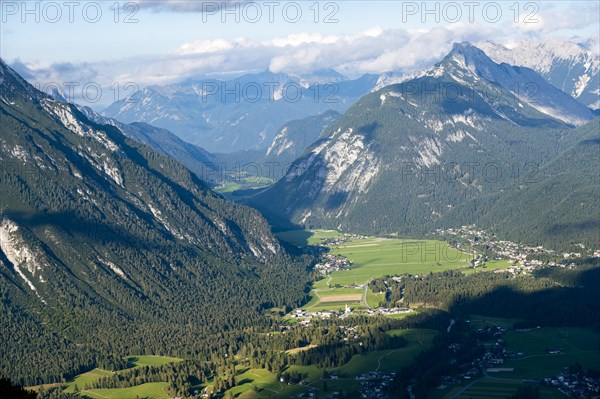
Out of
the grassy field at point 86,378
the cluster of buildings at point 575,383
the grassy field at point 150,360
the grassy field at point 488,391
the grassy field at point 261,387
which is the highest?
the cluster of buildings at point 575,383

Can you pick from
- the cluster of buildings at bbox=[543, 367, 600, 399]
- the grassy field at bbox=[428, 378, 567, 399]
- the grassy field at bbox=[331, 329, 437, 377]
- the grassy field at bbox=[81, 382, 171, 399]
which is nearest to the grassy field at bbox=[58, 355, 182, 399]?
the grassy field at bbox=[81, 382, 171, 399]

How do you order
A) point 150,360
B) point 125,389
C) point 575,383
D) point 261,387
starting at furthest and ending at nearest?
point 150,360 < point 125,389 < point 261,387 < point 575,383

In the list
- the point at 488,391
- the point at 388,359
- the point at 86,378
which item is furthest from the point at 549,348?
the point at 86,378

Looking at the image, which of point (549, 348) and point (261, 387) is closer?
point (261, 387)

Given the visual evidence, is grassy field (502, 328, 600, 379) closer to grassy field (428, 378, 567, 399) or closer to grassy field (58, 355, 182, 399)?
grassy field (428, 378, 567, 399)

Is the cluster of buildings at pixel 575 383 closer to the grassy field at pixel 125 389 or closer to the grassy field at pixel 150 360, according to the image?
the grassy field at pixel 125 389

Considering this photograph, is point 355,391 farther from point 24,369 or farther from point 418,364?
point 24,369

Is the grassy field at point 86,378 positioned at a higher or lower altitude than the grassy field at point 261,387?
lower

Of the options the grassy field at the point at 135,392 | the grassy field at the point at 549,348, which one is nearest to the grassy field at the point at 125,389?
the grassy field at the point at 135,392

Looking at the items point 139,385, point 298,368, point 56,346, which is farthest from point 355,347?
point 56,346

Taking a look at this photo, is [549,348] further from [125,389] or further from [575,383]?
[125,389]
